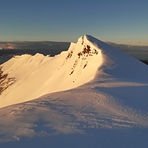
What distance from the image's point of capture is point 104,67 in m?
32.5

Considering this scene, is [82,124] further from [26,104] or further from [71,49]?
[71,49]

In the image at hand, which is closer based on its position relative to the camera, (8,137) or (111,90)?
(8,137)

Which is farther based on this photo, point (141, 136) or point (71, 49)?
point (71, 49)

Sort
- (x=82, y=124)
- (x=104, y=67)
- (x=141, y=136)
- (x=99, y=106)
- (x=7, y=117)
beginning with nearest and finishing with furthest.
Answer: (x=141, y=136), (x=82, y=124), (x=7, y=117), (x=99, y=106), (x=104, y=67)

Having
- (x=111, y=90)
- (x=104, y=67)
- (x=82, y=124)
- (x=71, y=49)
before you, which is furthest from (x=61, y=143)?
(x=71, y=49)

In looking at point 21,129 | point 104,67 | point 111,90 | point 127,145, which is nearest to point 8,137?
point 21,129

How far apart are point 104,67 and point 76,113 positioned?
22.3m

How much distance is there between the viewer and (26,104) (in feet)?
39.4

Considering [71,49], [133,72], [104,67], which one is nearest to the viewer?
[104,67]

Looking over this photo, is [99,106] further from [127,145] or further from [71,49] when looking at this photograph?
[71,49]

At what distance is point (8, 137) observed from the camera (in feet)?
27.1

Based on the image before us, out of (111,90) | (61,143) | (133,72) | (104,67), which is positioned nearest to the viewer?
(61,143)

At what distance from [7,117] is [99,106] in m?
4.03

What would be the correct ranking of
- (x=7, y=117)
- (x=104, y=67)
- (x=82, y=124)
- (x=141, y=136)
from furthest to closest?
(x=104, y=67), (x=7, y=117), (x=82, y=124), (x=141, y=136)
